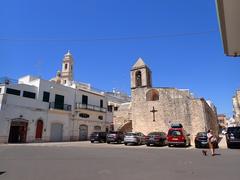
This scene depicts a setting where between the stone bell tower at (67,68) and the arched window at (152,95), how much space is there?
3213 cm

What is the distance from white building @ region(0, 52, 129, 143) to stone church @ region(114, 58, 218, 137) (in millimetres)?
9967

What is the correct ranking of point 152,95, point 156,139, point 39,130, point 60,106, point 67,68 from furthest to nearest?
point 67,68 → point 60,106 → point 152,95 → point 39,130 → point 156,139

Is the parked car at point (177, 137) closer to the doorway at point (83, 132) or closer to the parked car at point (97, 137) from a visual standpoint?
the parked car at point (97, 137)

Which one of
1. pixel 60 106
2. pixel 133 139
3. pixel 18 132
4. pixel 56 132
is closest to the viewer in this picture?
pixel 133 139

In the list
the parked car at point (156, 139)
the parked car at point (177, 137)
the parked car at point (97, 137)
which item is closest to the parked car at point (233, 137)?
the parked car at point (177, 137)

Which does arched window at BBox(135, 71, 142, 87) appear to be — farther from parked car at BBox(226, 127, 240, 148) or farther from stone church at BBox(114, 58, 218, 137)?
parked car at BBox(226, 127, 240, 148)

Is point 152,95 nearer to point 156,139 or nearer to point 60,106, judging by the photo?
point 156,139

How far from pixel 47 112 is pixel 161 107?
53.3 ft

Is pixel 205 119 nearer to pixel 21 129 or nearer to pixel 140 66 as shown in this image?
pixel 140 66

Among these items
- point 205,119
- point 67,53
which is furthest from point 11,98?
point 67,53

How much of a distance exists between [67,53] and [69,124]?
1261 inches

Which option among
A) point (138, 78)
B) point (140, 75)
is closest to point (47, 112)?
point (138, 78)

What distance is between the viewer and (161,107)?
29266 mm

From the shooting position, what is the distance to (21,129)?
27.3 metres
